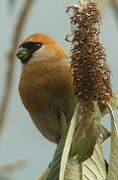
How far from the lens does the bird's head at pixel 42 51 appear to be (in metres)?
2.60

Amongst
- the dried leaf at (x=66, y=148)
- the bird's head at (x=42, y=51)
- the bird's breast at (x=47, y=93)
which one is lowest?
the dried leaf at (x=66, y=148)

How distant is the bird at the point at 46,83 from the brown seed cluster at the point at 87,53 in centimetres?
46

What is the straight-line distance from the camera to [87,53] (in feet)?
5.41

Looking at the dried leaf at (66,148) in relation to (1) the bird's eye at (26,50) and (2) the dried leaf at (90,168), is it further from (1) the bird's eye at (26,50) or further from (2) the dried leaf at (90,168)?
(1) the bird's eye at (26,50)

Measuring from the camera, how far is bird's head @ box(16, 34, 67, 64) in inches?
102

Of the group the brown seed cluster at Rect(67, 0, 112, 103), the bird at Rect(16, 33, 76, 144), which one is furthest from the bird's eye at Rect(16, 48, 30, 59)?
the brown seed cluster at Rect(67, 0, 112, 103)

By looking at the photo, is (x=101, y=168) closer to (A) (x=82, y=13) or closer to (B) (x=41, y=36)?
(A) (x=82, y=13)

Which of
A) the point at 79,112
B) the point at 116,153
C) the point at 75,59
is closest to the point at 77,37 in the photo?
the point at 75,59

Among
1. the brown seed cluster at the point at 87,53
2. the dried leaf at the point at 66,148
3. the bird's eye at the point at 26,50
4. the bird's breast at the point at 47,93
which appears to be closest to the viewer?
the dried leaf at the point at 66,148

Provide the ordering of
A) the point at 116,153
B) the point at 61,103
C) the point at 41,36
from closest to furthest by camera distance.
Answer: the point at 116,153
the point at 61,103
the point at 41,36

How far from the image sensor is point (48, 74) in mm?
2484

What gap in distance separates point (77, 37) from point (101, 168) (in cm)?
39

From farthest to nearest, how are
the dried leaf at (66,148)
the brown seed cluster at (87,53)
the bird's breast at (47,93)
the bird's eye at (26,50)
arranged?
the bird's eye at (26,50) → the bird's breast at (47,93) → the brown seed cluster at (87,53) → the dried leaf at (66,148)

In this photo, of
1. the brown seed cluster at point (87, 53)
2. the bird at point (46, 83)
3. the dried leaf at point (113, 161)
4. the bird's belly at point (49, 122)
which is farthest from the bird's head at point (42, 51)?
the dried leaf at point (113, 161)
